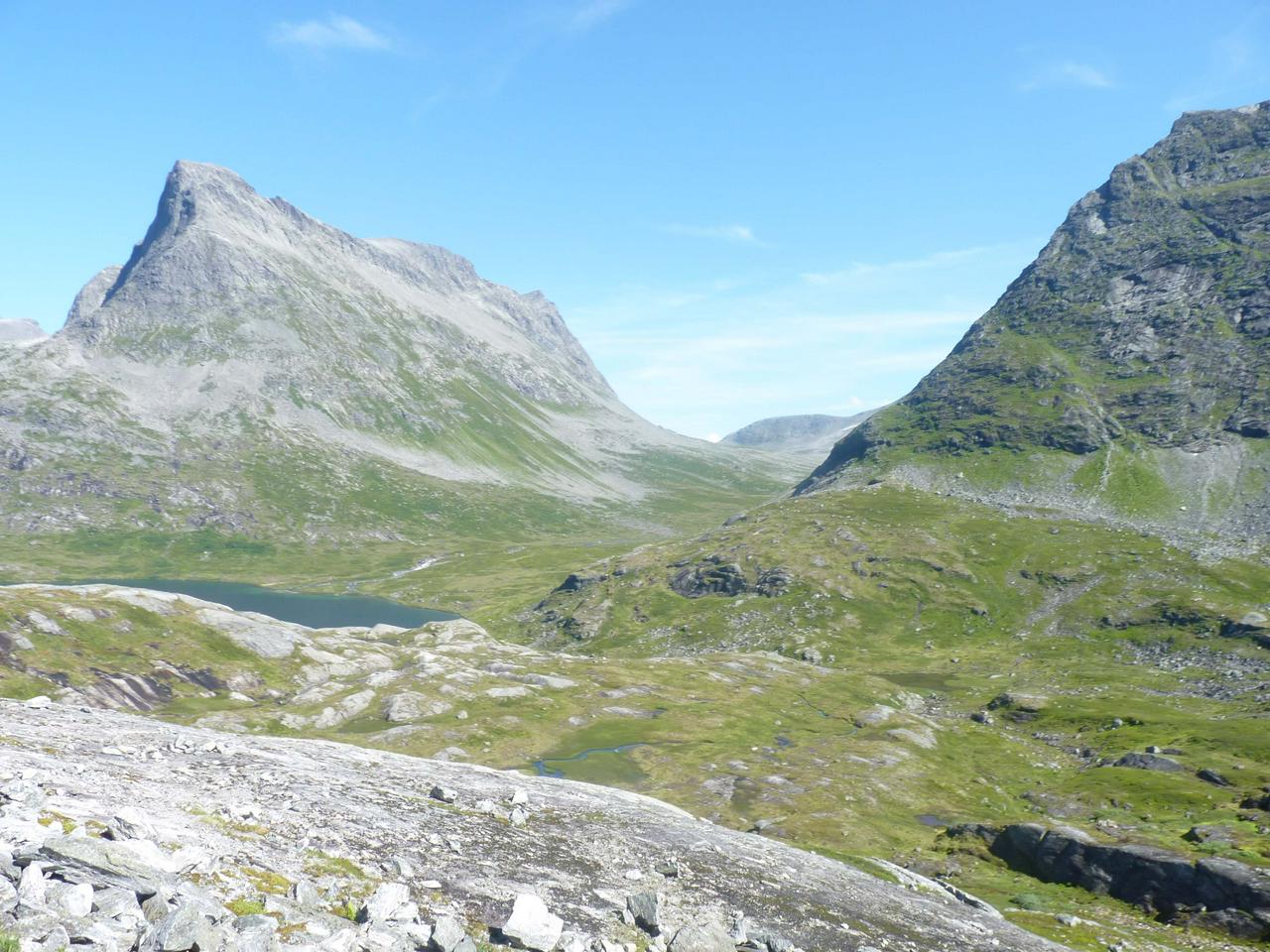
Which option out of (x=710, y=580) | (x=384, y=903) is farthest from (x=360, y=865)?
(x=710, y=580)

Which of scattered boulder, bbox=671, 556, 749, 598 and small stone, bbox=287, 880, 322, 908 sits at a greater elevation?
small stone, bbox=287, 880, 322, 908

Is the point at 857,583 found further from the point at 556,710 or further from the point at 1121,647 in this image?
the point at 556,710

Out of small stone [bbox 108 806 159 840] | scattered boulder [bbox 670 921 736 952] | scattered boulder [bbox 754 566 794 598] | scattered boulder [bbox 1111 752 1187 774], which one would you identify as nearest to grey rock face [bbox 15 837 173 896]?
small stone [bbox 108 806 159 840]

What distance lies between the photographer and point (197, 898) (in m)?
17.5

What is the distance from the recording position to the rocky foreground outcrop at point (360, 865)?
16.8 meters

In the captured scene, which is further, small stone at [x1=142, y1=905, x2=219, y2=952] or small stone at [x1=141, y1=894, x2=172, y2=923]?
small stone at [x1=141, y1=894, x2=172, y2=923]

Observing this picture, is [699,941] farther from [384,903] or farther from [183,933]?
[183,933]

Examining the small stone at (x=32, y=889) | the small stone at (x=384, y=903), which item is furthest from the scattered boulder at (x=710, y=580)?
the small stone at (x=32, y=889)

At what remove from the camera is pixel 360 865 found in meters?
24.0

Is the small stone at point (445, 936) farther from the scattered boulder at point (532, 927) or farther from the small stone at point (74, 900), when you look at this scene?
the small stone at point (74, 900)

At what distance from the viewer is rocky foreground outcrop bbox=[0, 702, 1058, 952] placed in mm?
16828

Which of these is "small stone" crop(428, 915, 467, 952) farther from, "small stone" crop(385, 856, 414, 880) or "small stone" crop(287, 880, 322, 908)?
"small stone" crop(385, 856, 414, 880)

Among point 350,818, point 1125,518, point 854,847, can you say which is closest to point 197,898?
point 350,818

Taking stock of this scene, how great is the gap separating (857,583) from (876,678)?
43.7 meters
